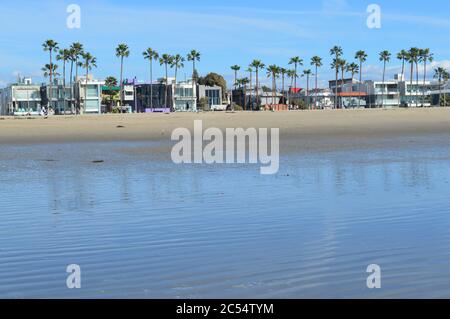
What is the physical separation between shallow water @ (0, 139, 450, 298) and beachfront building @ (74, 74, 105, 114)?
281 ft

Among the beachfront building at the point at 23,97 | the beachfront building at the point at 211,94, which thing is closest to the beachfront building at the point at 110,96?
the beachfront building at the point at 23,97

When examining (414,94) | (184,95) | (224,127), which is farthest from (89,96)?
(414,94)

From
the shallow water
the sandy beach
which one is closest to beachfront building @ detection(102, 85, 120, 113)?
the sandy beach

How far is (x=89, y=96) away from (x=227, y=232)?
96181mm

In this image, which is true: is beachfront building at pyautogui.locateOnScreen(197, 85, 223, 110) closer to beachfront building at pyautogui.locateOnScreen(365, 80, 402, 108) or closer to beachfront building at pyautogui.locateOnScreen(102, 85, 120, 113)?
beachfront building at pyautogui.locateOnScreen(102, 85, 120, 113)

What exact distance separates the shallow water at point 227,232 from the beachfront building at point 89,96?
8563 centimetres

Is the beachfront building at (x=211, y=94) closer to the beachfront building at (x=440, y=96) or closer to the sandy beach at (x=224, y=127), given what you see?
the beachfront building at (x=440, y=96)

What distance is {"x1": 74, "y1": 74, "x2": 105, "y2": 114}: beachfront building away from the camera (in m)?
102

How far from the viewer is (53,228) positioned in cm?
988

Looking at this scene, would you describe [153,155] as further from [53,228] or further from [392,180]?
[53,228]
